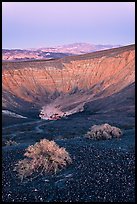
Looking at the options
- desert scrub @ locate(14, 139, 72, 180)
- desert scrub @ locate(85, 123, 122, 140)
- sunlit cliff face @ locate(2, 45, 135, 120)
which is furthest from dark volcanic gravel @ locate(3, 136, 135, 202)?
sunlit cliff face @ locate(2, 45, 135, 120)

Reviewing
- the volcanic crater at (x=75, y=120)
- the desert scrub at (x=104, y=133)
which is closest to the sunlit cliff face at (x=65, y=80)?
the volcanic crater at (x=75, y=120)

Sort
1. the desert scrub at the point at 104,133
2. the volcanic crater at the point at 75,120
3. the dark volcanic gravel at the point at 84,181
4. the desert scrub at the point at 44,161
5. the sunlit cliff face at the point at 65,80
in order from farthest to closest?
the sunlit cliff face at the point at 65,80 → the desert scrub at the point at 104,133 → the desert scrub at the point at 44,161 → the volcanic crater at the point at 75,120 → the dark volcanic gravel at the point at 84,181

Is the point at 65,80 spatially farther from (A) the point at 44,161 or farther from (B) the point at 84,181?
(B) the point at 84,181

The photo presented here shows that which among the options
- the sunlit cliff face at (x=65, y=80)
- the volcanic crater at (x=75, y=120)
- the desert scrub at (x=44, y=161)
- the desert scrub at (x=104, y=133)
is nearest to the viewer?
the volcanic crater at (x=75, y=120)

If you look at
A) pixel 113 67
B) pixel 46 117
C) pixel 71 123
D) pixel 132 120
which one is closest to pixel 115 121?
pixel 132 120

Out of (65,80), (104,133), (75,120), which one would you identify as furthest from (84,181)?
(65,80)

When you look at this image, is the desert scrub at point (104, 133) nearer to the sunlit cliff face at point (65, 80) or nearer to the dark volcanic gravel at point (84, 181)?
the dark volcanic gravel at point (84, 181)
